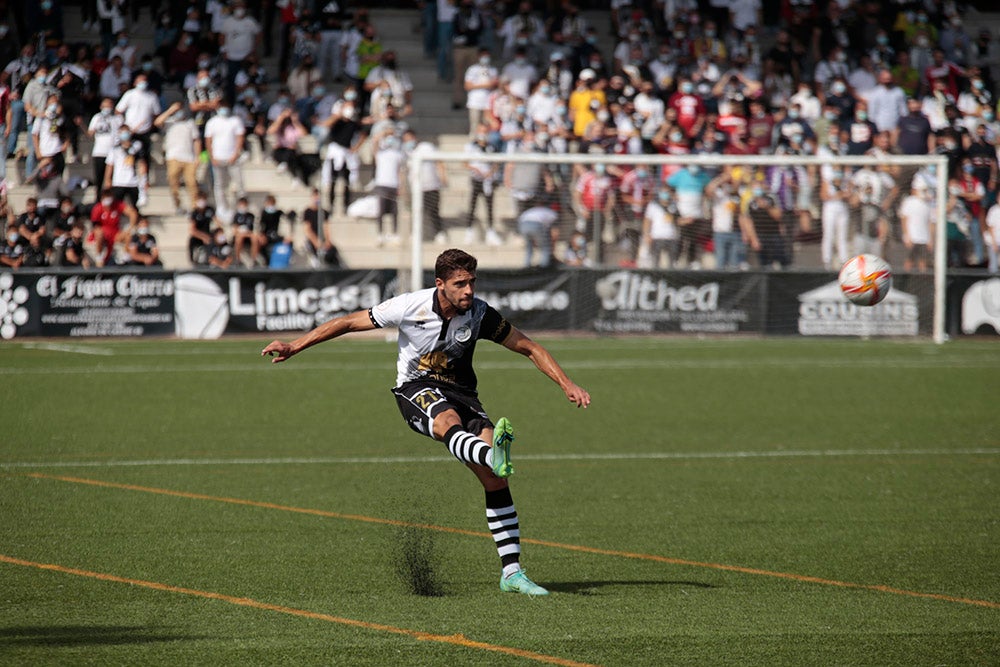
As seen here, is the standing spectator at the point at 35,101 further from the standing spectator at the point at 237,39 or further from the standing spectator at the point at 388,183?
the standing spectator at the point at 388,183

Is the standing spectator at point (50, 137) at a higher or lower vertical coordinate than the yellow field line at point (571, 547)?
higher

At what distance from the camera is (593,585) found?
7664mm

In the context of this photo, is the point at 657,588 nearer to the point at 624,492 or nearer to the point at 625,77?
the point at 624,492

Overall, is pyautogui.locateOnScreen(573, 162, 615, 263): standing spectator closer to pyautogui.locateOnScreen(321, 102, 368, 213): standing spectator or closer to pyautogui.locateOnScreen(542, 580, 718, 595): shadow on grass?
pyautogui.locateOnScreen(321, 102, 368, 213): standing spectator

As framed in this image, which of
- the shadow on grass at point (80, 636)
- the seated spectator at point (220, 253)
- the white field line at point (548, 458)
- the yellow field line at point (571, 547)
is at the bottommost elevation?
the yellow field line at point (571, 547)

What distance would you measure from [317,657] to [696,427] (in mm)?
8835

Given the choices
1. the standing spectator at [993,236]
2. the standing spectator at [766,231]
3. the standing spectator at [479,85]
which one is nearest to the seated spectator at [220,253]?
the standing spectator at [479,85]

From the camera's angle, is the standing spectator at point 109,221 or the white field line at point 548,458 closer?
the white field line at point 548,458

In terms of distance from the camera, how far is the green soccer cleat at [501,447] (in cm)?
684

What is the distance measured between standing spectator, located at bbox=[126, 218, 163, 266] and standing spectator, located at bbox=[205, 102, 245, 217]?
233 centimetres

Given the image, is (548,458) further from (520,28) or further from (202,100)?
(520,28)

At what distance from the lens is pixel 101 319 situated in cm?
2195

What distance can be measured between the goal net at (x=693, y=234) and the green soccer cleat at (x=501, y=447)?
1510 cm

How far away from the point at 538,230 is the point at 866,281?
1294 centimetres
